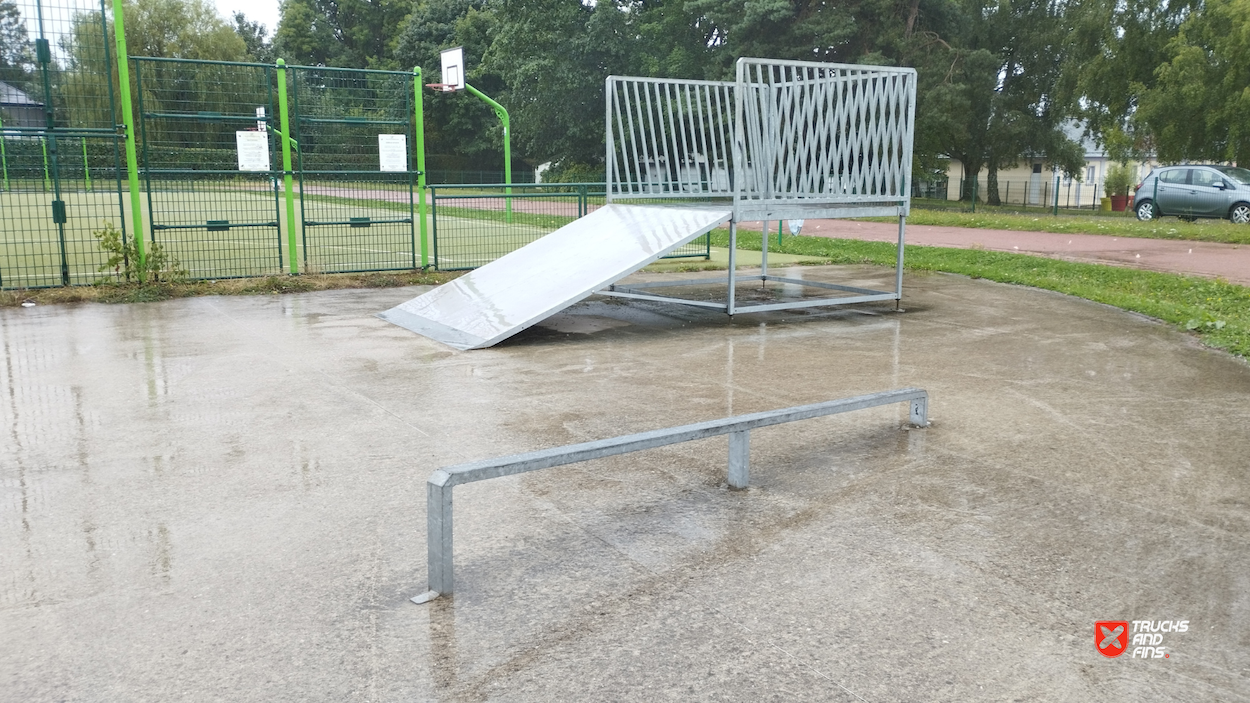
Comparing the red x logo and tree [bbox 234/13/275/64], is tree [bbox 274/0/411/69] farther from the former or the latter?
the red x logo

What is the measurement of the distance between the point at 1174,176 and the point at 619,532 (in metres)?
27.3

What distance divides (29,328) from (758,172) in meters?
7.29

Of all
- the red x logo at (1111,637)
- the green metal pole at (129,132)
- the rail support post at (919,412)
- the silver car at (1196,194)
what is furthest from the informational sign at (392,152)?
the silver car at (1196,194)

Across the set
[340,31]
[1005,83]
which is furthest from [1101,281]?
[340,31]

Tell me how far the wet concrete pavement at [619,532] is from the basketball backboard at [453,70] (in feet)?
70.8

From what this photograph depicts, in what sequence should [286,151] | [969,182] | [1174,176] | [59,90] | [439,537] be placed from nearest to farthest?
[439,537], [59,90], [286,151], [1174,176], [969,182]

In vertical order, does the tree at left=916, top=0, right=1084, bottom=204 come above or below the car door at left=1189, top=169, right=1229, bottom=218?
above

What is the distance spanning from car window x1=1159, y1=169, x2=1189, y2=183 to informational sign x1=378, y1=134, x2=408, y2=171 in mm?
21973

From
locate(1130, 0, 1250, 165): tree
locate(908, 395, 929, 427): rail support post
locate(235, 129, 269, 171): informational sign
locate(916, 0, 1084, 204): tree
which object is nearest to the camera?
locate(908, 395, 929, 427): rail support post

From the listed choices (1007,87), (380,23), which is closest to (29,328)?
(1007,87)

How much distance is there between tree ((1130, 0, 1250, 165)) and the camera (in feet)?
97.7

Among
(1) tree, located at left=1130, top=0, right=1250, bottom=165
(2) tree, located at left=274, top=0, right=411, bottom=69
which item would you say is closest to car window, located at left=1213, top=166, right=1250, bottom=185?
(1) tree, located at left=1130, top=0, right=1250, bottom=165

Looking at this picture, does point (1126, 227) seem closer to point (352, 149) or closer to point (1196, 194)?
point (1196, 194)

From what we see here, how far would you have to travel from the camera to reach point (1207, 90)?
30828 mm
